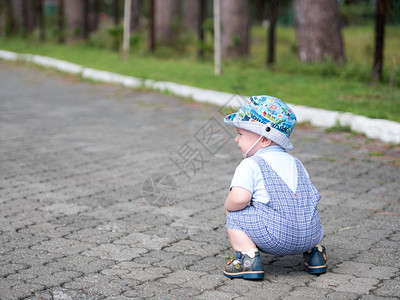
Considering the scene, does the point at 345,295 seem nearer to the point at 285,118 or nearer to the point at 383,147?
the point at 285,118

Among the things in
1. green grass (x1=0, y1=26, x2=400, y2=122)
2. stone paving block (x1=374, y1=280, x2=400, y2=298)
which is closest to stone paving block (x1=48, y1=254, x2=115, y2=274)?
stone paving block (x1=374, y1=280, x2=400, y2=298)

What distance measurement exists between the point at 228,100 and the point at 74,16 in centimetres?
1548

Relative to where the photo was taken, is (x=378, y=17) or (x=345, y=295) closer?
(x=345, y=295)

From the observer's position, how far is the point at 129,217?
4266mm

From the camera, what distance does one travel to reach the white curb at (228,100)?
6.86m

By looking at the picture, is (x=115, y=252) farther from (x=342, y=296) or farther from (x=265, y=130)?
(x=342, y=296)

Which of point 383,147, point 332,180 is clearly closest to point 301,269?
point 332,180

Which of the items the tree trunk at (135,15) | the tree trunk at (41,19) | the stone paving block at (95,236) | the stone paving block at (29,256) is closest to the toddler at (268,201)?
the stone paving block at (95,236)

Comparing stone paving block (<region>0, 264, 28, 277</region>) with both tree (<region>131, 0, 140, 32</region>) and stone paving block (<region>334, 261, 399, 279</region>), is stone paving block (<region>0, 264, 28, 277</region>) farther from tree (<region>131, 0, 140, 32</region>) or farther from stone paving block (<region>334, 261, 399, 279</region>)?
tree (<region>131, 0, 140, 32</region>)

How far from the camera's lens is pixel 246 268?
10.2ft

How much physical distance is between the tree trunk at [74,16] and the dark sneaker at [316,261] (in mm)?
20719

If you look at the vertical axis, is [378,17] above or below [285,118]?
above

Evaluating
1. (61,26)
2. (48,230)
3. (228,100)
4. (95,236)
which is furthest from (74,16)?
(95,236)

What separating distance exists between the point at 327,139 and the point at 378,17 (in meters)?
3.82
